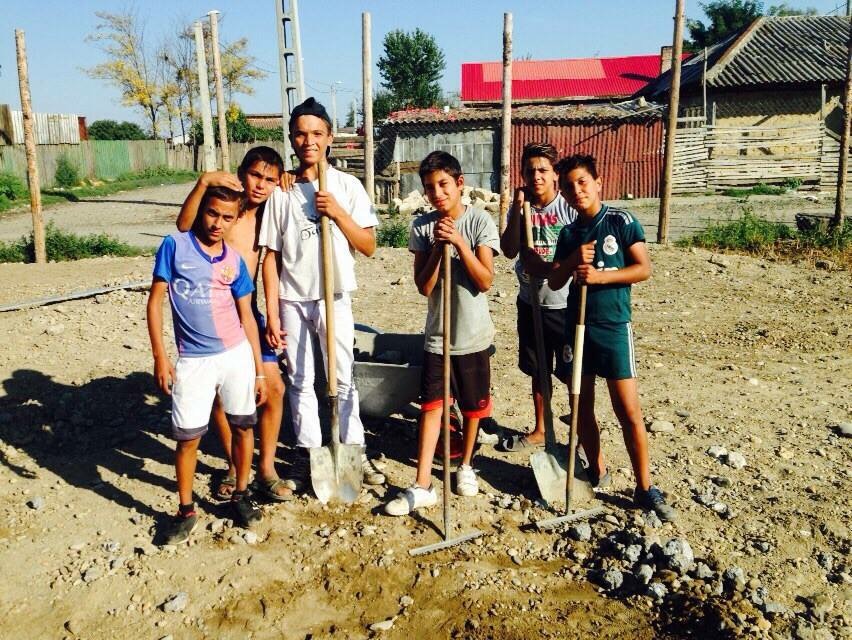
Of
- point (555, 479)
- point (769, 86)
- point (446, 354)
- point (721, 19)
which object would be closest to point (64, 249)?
point (446, 354)

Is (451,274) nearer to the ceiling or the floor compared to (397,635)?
nearer to the ceiling

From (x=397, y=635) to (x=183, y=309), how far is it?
162cm

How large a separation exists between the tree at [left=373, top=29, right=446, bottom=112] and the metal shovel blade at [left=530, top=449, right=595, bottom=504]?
43.0 meters

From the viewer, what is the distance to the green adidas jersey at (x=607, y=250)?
3.45 meters

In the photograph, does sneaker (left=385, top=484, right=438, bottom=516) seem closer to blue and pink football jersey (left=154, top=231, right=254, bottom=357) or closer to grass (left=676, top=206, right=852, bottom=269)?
blue and pink football jersey (left=154, top=231, right=254, bottom=357)

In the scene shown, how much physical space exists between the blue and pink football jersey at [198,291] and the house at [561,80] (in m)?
30.9

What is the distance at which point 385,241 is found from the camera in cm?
1149

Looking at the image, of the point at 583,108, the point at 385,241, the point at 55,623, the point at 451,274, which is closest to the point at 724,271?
the point at 385,241

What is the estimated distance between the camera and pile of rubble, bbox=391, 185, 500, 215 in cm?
1684

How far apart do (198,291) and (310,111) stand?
3.27ft

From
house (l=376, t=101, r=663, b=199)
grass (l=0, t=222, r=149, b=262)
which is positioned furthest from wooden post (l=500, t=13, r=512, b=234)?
house (l=376, t=101, r=663, b=199)

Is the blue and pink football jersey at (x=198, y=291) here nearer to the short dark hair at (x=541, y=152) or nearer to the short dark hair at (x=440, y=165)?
Result: the short dark hair at (x=440, y=165)

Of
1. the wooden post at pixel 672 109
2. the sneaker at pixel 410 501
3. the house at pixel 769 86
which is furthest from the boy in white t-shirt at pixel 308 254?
the house at pixel 769 86

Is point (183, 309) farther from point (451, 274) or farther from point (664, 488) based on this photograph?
point (664, 488)
